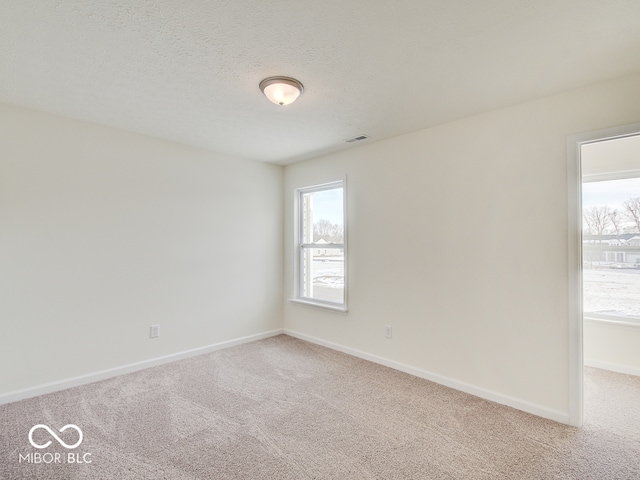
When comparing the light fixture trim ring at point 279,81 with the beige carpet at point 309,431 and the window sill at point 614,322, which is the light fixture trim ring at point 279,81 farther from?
the window sill at point 614,322

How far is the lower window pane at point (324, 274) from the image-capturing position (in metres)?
4.01

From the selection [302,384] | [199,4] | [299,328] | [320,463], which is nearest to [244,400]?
A: [302,384]

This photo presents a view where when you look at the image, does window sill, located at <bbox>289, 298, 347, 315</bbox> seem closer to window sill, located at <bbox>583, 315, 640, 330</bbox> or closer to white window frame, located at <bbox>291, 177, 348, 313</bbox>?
white window frame, located at <bbox>291, 177, 348, 313</bbox>

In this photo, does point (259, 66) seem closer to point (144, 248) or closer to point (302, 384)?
point (144, 248)

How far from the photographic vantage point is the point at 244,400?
262 centimetres

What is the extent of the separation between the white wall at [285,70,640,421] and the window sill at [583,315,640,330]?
5.24 feet

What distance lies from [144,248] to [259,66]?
227 centimetres

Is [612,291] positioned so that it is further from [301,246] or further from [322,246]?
[301,246]

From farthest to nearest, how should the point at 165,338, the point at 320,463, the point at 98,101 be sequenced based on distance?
the point at 165,338, the point at 98,101, the point at 320,463

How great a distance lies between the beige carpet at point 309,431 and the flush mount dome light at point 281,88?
92.2 inches

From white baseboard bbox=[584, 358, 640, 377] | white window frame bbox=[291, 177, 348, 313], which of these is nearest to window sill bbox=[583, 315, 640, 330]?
white baseboard bbox=[584, 358, 640, 377]

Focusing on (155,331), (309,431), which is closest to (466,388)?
(309,431)

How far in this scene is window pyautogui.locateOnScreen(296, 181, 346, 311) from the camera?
3.98 m
